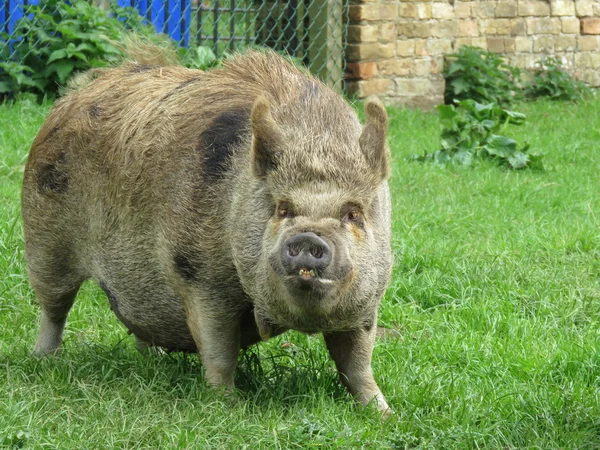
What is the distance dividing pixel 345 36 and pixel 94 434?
8.48 metres

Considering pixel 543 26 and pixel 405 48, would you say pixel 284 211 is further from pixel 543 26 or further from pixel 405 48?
pixel 543 26

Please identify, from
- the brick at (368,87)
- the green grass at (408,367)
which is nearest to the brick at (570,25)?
the brick at (368,87)

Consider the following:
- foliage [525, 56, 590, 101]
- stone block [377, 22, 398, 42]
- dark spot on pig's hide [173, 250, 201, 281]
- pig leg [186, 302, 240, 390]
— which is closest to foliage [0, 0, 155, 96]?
stone block [377, 22, 398, 42]

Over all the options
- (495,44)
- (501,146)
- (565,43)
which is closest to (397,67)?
(495,44)

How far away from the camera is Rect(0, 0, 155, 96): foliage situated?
9.39 meters

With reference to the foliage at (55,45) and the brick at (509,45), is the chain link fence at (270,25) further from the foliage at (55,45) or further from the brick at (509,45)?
the brick at (509,45)

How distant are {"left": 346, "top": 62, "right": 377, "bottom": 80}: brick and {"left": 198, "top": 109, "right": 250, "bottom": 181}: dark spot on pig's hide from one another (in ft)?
24.0

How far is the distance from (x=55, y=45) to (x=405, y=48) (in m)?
4.34

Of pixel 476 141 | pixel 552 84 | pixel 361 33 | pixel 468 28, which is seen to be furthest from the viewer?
pixel 552 84

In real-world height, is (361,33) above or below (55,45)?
below

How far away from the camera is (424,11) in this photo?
1236cm

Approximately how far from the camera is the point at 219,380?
4383 mm

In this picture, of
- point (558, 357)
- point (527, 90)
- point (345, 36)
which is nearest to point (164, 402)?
point (558, 357)

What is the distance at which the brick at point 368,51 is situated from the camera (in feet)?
38.3
